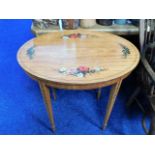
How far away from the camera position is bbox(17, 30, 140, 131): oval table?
1.04 metres

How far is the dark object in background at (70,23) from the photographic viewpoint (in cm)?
160

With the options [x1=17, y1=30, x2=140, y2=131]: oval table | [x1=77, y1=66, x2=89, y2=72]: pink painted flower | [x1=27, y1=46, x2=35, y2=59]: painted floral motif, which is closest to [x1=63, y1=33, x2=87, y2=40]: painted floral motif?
[x1=17, y1=30, x2=140, y2=131]: oval table

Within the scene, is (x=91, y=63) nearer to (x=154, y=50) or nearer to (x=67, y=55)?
(x=67, y=55)

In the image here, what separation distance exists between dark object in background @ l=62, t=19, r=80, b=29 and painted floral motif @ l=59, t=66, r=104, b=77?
0.64m

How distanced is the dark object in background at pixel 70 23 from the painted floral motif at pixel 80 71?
64cm

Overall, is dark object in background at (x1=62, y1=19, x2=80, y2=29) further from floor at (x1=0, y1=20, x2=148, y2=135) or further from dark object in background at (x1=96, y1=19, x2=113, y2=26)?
floor at (x1=0, y1=20, x2=148, y2=135)

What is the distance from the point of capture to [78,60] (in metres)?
1.19

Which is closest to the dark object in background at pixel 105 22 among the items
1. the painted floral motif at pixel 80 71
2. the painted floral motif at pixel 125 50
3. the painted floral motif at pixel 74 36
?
the painted floral motif at pixel 74 36

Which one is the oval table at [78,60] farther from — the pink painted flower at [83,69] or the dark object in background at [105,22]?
the dark object in background at [105,22]

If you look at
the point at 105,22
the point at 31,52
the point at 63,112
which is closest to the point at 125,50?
the point at 105,22

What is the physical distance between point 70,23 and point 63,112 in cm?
77

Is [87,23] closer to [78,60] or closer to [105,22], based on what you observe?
[105,22]
